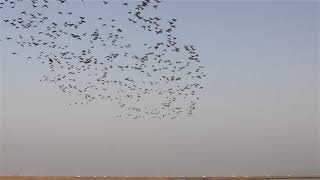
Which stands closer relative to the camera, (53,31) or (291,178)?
(53,31)

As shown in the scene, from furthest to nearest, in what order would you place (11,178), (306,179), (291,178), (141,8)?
(291,178) → (306,179) → (11,178) → (141,8)

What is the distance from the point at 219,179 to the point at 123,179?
1751 centimetres

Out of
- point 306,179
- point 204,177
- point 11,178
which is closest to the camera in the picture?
point 11,178

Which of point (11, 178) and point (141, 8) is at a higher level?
point (141, 8)

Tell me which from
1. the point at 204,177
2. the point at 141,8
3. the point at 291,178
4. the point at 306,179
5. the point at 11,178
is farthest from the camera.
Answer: the point at 291,178

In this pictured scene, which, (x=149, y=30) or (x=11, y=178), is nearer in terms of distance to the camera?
(x=149, y=30)

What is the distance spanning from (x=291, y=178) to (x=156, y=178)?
39.4m

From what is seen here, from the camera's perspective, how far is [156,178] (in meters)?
69.9

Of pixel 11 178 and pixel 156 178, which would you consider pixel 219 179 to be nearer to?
pixel 156 178

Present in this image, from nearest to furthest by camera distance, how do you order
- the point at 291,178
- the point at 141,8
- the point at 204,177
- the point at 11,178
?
the point at 141,8, the point at 11,178, the point at 204,177, the point at 291,178

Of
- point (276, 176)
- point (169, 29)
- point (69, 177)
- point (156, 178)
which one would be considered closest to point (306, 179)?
point (276, 176)

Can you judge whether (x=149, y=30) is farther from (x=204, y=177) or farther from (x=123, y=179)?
(x=204, y=177)

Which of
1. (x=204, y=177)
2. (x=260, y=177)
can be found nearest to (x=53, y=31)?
(x=204, y=177)

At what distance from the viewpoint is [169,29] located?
26.8m
